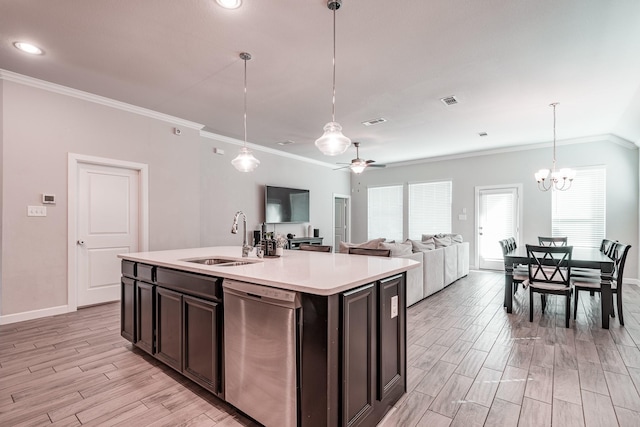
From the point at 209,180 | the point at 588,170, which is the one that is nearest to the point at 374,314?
the point at 209,180

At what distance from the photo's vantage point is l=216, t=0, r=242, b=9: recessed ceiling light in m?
2.22

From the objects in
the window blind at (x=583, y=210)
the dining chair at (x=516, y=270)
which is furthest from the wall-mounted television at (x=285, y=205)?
the window blind at (x=583, y=210)

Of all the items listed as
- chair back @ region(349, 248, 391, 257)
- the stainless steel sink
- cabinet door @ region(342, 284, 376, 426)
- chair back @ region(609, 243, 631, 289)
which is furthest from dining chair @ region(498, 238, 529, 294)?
the stainless steel sink

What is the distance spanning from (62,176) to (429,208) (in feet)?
24.7

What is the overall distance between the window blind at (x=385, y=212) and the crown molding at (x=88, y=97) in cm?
562

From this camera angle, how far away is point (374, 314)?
1.79m

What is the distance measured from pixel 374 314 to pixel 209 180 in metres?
4.79

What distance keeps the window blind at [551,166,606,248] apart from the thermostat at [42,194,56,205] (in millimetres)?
8565

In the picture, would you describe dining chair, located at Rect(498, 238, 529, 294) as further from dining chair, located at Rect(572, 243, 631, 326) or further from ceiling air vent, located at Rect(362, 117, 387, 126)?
ceiling air vent, located at Rect(362, 117, 387, 126)

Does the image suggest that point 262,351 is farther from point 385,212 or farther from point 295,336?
point 385,212

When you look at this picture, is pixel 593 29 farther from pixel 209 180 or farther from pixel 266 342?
pixel 209 180

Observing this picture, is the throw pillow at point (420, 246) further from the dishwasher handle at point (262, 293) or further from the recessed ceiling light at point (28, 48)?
the recessed ceiling light at point (28, 48)

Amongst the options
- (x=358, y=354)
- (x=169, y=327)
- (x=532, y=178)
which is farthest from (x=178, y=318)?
(x=532, y=178)

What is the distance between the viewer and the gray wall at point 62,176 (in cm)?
345
